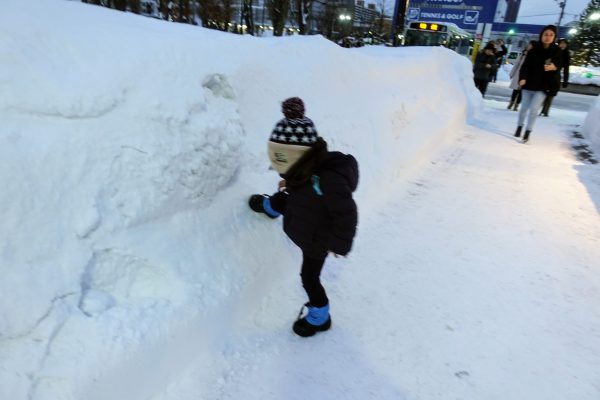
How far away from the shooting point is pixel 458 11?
2889 centimetres

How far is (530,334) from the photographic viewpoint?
98.5 inches

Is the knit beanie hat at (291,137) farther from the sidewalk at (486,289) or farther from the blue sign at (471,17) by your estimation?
the blue sign at (471,17)

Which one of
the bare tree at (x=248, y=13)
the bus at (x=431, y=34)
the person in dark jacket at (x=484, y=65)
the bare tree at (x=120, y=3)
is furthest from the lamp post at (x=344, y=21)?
the person in dark jacket at (x=484, y=65)

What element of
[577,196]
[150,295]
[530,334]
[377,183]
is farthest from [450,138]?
[150,295]

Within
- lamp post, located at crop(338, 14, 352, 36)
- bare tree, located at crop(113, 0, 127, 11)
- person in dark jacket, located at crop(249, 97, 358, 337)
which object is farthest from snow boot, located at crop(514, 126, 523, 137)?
lamp post, located at crop(338, 14, 352, 36)

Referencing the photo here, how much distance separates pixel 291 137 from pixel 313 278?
0.80 m

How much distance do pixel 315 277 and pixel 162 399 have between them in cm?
94

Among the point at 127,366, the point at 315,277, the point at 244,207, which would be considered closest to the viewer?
the point at 127,366

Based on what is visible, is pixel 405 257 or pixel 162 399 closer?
pixel 162 399

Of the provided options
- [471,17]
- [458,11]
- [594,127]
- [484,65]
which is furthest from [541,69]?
[458,11]

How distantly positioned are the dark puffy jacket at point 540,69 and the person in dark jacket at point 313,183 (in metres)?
5.55

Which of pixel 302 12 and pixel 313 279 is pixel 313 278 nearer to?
pixel 313 279

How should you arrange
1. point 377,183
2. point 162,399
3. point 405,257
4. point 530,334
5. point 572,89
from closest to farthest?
point 162,399, point 530,334, point 405,257, point 377,183, point 572,89

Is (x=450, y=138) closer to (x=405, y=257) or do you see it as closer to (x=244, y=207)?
(x=405, y=257)
